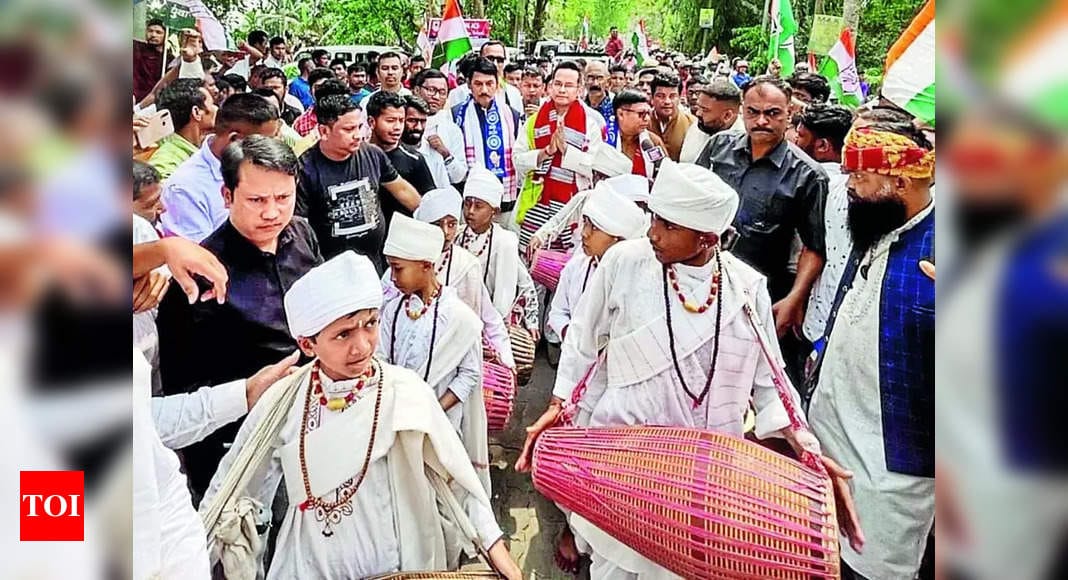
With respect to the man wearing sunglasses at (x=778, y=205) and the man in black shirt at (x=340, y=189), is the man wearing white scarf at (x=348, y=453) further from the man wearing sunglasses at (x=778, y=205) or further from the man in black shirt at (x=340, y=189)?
the man wearing sunglasses at (x=778, y=205)

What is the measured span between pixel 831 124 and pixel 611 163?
4.05 ft

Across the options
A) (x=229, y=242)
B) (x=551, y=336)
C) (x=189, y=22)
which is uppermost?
(x=189, y=22)

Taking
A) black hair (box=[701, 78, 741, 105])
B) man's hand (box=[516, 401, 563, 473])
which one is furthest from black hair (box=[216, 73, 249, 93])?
man's hand (box=[516, 401, 563, 473])

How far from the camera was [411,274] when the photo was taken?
3.12 m

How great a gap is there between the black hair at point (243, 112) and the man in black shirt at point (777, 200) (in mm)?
1946

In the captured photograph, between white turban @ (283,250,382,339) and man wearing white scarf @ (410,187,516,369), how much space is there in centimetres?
130

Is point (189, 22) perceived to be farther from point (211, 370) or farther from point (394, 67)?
point (211, 370)

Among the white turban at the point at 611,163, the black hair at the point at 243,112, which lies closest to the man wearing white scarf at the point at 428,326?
the black hair at the point at 243,112

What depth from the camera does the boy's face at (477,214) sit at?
416 centimetres

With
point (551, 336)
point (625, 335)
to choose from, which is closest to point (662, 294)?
point (625, 335)

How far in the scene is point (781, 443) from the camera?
8.50 feet

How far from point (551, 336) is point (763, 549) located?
3241 millimetres

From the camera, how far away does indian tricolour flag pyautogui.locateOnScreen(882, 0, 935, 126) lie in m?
1.40

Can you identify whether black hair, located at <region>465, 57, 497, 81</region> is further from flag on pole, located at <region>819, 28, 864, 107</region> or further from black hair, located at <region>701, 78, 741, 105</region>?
flag on pole, located at <region>819, 28, 864, 107</region>
